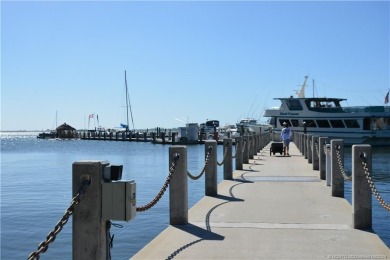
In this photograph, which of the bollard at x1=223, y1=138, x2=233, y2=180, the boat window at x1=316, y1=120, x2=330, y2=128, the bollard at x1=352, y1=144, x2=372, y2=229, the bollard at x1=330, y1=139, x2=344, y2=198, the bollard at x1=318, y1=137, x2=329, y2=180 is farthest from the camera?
the boat window at x1=316, y1=120, x2=330, y2=128

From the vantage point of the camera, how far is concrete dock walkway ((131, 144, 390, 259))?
606cm

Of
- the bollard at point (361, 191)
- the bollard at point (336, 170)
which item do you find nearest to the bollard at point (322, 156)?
the bollard at point (336, 170)

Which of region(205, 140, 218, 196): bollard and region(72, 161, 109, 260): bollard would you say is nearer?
region(72, 161, 109, 260): bollard

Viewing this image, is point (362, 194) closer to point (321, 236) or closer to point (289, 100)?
point (321, 236)

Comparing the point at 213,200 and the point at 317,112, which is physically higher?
the point at 317,112

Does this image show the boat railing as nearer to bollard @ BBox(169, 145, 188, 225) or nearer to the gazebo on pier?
bollard @ BBox(169, 145, 188, 225)

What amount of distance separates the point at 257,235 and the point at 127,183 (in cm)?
298

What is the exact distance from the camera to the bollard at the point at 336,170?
9969 millimetres

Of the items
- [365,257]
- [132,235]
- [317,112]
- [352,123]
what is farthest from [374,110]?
[365,257]

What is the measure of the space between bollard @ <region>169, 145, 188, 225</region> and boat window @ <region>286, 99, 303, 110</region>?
50.6 meters

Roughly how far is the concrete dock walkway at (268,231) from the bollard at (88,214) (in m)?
1.46

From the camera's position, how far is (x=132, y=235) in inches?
452

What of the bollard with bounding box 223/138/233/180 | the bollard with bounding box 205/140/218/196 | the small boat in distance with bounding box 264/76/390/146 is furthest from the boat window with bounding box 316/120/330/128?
the bollard with bounding box 205/140/218/196

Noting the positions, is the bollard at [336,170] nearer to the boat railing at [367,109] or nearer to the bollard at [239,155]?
the bollard at [239,155]
